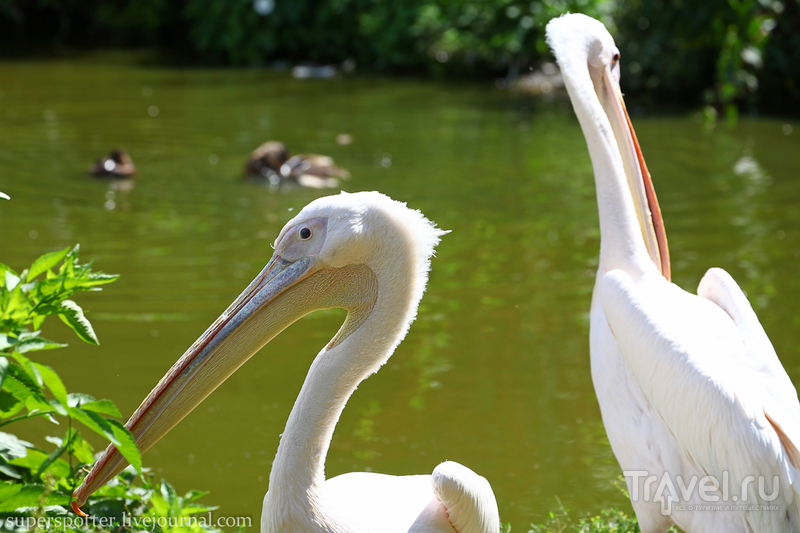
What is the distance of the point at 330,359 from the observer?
1980mm

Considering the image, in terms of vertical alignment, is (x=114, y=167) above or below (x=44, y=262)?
below

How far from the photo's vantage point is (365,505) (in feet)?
6.50

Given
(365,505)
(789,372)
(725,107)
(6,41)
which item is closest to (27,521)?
(365,505)

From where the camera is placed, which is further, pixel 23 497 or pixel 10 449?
pixel 10 449

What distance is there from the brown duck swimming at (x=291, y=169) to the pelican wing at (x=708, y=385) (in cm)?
487

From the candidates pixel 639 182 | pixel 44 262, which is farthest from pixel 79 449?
pixel 639 182

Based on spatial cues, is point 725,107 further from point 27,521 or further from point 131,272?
point 27,521

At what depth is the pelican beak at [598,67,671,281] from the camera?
288cm

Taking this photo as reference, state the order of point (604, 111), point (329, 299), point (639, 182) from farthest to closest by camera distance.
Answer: point (604, 111)
point (639, 182)
point (329, 299)

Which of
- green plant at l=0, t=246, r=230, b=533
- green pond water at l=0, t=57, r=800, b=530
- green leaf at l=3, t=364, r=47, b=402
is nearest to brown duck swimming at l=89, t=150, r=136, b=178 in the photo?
green pond water at l=0, t=57, r=800, b=530

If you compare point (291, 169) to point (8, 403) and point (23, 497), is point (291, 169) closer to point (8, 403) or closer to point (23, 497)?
point (8, 403)

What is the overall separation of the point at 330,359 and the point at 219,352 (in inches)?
9.6

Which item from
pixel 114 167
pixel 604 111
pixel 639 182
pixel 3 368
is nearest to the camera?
pixel 3 368

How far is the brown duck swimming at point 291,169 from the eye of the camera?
7.16 meters
